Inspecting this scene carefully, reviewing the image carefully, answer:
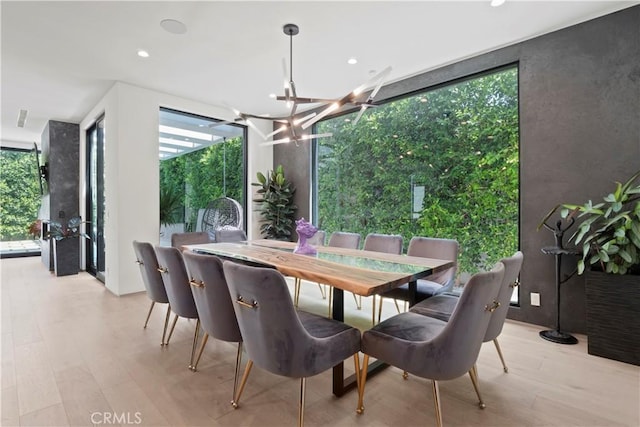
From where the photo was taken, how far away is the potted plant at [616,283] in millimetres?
2332

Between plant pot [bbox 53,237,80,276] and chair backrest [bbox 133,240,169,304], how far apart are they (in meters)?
3.89

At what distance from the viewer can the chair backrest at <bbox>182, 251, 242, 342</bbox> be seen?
1.90 meters

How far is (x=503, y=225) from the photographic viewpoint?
11.3 feet

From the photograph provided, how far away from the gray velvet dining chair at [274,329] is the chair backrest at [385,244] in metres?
1.75

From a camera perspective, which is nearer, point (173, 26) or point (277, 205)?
point (173, 26)

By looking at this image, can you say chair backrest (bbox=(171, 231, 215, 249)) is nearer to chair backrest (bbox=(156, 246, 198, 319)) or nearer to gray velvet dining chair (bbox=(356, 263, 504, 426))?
chair backrest (bbox=(156, 246, 198, 319))

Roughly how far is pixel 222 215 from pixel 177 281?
10.3 ft

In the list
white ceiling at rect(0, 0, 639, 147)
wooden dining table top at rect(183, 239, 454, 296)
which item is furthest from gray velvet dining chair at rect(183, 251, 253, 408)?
white ceiling at rect(0, 0, 639, 147)

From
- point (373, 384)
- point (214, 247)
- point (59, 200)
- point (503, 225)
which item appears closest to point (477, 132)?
point (503, 225)

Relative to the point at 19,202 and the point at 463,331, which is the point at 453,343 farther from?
the point at 19,202

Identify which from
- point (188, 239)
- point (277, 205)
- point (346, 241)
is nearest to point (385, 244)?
point (346, 241)

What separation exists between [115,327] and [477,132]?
4385 millimetres

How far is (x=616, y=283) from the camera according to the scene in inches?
95.0

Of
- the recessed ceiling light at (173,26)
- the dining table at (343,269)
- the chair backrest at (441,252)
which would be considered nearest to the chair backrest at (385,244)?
the chair backrest at (441,252)
